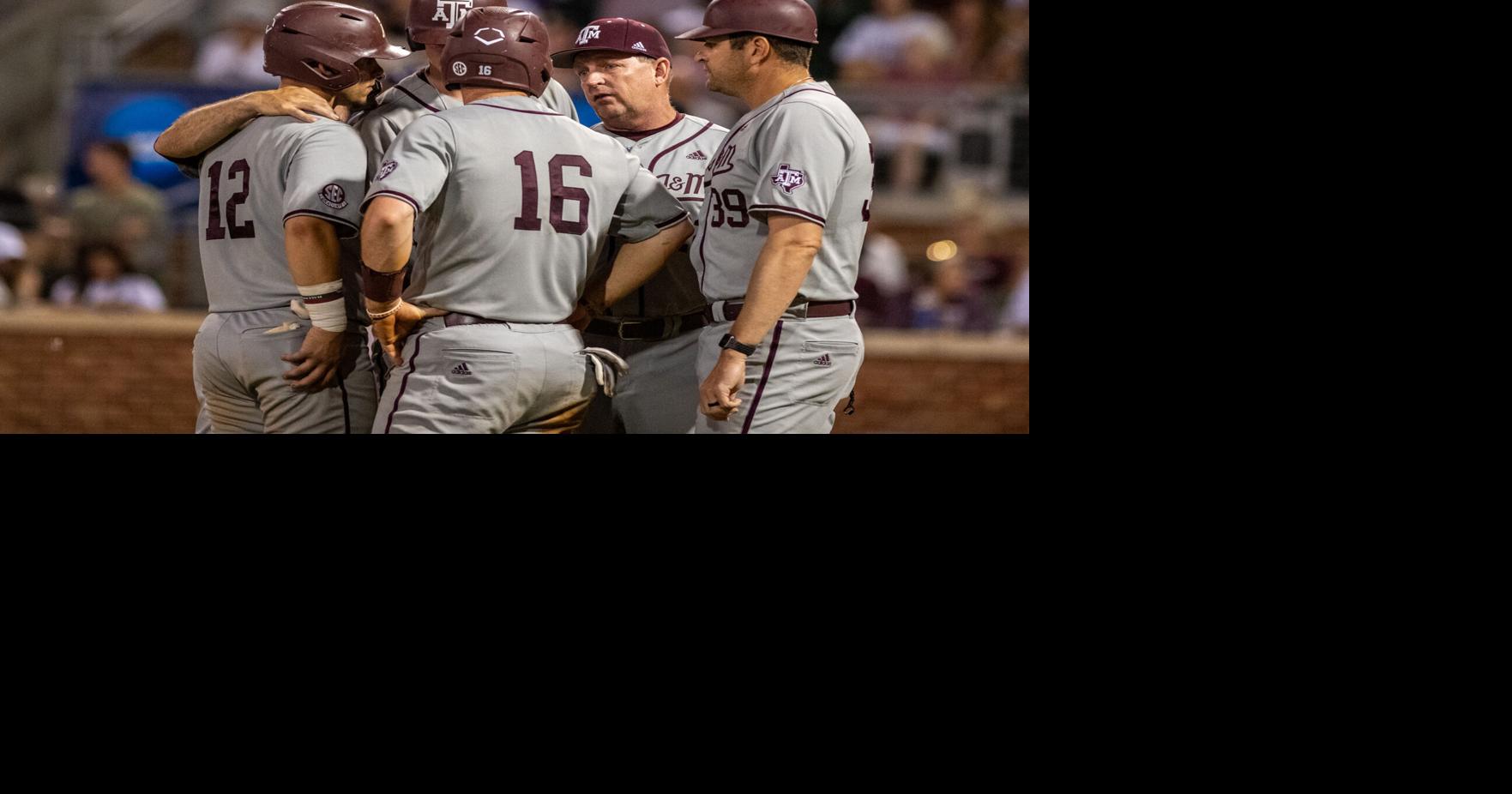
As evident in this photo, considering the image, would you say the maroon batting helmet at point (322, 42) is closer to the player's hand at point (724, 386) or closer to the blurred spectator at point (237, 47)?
the player's hand at point (724, 386)

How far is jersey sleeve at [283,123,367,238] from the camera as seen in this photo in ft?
9.89

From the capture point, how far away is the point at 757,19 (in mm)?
3164

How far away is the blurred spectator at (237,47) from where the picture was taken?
348 inches

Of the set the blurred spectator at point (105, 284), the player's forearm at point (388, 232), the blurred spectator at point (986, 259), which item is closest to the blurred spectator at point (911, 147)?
the blurred spectator at point (986, 259)

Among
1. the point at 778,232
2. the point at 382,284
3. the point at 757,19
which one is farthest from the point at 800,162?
the point at 382,284

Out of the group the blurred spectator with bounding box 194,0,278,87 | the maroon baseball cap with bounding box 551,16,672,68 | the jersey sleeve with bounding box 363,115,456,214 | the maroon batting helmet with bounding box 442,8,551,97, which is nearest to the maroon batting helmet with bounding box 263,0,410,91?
the maroon batting helmet with bounding box 442,8,551,97

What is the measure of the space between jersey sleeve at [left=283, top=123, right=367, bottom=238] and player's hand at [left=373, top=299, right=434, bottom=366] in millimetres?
207

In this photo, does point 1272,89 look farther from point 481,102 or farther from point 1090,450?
point 481,102

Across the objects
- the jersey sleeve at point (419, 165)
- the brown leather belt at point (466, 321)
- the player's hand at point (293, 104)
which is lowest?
the brown leather belt at point (466, 321)

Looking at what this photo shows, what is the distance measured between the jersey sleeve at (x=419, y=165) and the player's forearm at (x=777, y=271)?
2.11ft

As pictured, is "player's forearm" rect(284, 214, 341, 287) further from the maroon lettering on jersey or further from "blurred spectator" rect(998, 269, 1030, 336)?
"blurred spectator" rect(998, 269, 1030, 336)

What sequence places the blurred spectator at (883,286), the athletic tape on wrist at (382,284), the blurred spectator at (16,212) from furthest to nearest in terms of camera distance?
1. the blurred spectator at (16,212)
2. the blurred spectator at (883,286)
3. the athletic tape on wrist at (382,284)

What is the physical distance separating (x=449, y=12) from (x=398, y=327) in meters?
0.75

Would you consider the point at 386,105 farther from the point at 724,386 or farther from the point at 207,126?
the point at 724,386
